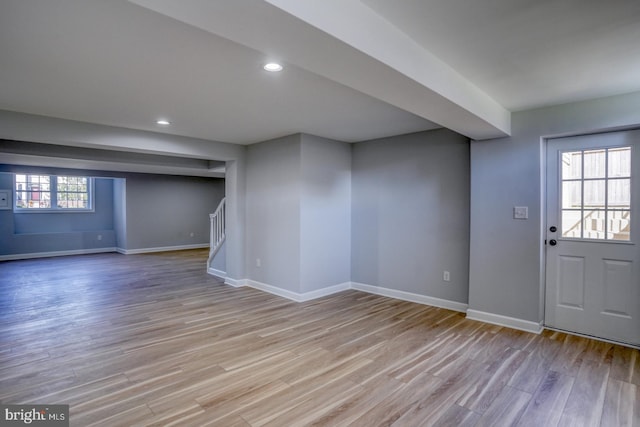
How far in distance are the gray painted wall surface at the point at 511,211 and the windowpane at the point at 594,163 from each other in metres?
0.28

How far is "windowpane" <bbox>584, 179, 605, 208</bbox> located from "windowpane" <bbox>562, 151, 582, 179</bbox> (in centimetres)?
13

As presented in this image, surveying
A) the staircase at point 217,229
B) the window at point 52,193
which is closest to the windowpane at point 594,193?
the staircase at point 217,229

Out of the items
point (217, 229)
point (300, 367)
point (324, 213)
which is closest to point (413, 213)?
point (324, 213)

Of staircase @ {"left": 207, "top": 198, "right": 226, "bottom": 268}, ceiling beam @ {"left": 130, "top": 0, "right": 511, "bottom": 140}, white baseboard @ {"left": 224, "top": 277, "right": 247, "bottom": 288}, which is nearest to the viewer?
ceiling beam @ {"left": 130, "top": 0, "right": 511, "bottom": 140}

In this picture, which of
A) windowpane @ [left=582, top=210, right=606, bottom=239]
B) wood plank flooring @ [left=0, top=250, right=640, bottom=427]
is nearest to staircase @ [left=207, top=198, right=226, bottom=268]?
wood plank flooring @ [left=0, top=250, right=640, bottom=427]

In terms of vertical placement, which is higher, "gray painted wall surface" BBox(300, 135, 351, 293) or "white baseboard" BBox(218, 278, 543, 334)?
"gray painted wall surface" BBox(300, 135, 351, 293)

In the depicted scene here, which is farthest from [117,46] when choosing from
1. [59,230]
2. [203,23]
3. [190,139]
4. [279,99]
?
[59,230]

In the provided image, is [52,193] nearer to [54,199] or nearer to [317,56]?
[54,199]

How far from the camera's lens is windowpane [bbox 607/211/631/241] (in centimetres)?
313

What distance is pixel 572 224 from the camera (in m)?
3.45

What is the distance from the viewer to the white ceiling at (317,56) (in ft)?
5.29

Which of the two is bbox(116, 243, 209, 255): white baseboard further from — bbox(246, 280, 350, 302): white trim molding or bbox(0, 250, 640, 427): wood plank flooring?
bbox(246, 280, 350, 302): white trim molding

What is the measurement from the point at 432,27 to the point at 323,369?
2.57 m
